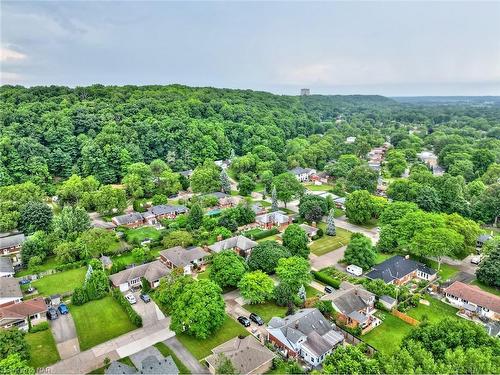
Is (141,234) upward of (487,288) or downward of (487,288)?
upward

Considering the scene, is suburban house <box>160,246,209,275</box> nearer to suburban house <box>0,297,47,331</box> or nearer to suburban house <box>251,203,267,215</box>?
suburban house <box>0,297,47,331</box>

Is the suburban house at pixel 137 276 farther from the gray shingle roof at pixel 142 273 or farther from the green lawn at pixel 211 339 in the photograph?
the green lawn at pixel 211 339

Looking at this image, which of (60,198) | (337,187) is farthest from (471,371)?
(60,198)

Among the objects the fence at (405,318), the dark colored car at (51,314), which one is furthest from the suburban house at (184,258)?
the fence at (405,318)

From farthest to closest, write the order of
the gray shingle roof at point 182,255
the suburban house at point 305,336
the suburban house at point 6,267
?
the gray shingle roof at point 182,255
the suburban house at point 6,267
the suburban house at point 305,336

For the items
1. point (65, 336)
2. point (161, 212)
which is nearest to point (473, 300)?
point (65, 336)

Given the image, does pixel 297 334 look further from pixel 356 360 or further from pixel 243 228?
pixel 243 228

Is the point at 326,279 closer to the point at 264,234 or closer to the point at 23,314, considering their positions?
the point at 264,234
